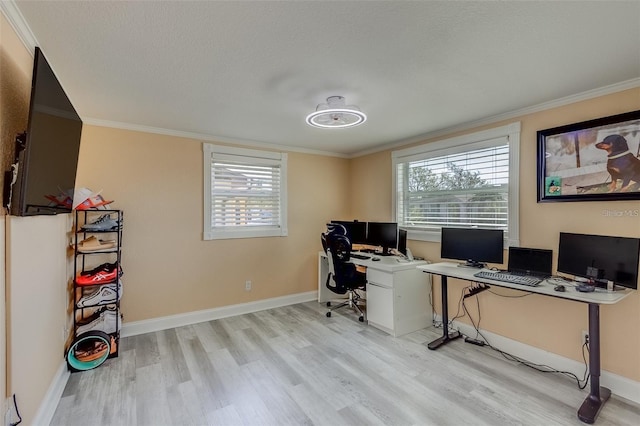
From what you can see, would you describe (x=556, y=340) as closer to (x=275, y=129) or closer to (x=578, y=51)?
(x=578, y=51)

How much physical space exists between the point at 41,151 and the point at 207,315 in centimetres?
279

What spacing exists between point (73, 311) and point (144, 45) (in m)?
2.63

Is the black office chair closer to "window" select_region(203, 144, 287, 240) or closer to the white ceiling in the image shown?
"window" select_region(203, 144, 287, 240)

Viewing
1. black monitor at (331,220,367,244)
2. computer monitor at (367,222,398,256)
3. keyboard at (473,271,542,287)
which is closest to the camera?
keyboard at (473,271,542,287)

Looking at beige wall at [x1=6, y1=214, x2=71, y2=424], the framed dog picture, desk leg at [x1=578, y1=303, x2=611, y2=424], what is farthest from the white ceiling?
desk leg at [x1=578, y1=303, x2=611, y2=424]

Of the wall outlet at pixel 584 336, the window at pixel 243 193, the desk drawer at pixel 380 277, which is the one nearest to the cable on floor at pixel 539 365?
the wall outlet at pixel 584 336

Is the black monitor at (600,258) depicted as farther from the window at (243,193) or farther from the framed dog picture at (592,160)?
the window at (243,193)

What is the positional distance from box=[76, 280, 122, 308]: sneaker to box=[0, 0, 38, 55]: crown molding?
205 cm

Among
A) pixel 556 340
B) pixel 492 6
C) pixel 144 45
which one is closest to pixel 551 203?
pixel 556 340

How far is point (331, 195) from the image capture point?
16.3 feet

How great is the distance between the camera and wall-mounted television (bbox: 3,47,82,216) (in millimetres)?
1415

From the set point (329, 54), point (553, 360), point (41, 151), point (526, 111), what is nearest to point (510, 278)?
point (553, 360)

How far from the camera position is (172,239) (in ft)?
11.8

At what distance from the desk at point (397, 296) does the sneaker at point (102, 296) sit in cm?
266
